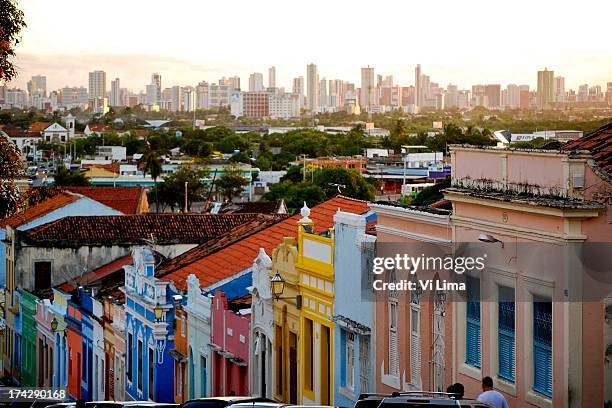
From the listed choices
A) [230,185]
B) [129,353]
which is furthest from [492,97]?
[129,353]

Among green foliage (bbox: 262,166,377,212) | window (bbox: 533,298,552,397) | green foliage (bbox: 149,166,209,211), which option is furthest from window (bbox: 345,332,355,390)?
green foliage (bbox: 149,166,209,211)

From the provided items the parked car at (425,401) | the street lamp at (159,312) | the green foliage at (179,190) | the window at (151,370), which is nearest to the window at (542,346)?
the parked car at (425,401)

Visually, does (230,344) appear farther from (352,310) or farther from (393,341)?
(393,341)

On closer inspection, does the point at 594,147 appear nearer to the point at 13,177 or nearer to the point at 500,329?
the point at 500,329

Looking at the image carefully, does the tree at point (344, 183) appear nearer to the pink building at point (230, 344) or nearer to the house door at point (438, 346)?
the pink building at point (230, 344)

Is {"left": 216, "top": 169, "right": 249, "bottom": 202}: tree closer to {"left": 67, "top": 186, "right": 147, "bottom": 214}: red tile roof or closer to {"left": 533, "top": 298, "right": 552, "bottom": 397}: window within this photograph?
{"left": 67, "top": 186, "right": 147, "bottom": 214}: red tile roof
